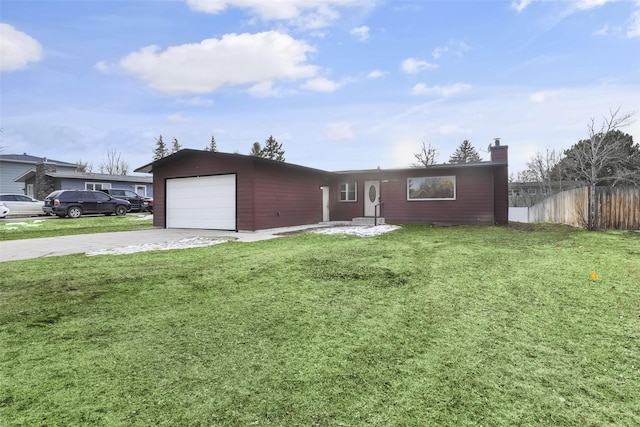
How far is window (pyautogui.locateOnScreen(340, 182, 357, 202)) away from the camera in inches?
663

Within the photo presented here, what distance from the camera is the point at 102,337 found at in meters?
2.83

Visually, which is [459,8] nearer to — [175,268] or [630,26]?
[630,26]

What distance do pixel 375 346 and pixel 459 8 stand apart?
38.2ft

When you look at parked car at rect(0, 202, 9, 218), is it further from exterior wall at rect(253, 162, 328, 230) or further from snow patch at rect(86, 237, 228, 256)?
exterior wall at rect(253, 162, 328, 230)

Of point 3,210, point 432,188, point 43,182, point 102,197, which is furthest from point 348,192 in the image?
point 43,182

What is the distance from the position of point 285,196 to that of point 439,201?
269 inches

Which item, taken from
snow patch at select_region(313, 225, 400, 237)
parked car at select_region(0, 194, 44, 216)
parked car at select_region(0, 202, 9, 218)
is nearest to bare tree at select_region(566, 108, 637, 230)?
snow patch at select_region(313, 225, 400, 237)

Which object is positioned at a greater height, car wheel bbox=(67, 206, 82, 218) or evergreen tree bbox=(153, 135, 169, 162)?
evergreen tree bbox=(153, 135, 169, 162)

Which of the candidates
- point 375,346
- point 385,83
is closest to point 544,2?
point 385,83

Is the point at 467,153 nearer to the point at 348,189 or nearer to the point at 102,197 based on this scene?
the point at 348,189

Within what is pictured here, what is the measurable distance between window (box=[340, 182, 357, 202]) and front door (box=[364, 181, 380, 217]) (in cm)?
65

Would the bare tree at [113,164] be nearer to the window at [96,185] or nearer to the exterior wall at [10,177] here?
the exterior wall at [10,177]

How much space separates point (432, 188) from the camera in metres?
14.6

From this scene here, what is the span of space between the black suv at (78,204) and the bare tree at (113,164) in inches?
1410
